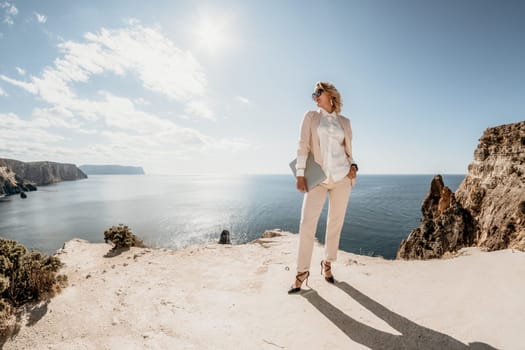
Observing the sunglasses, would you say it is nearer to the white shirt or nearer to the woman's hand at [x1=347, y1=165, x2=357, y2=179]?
the white shirt

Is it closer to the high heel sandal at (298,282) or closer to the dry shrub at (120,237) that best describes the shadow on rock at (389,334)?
the high heel sandal at (298,282)

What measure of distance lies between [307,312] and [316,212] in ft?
4.20

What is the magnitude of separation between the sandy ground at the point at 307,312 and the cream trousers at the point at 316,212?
0.56 meters

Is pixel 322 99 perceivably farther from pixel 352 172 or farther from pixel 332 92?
pixel 352 172

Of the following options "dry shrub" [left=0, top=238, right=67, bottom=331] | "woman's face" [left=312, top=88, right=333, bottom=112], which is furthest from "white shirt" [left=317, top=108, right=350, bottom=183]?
"dry shrub" [left=0, top=238, right=67, bottom=331]

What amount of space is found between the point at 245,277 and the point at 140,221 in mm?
50324

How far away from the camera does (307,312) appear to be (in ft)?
9.09

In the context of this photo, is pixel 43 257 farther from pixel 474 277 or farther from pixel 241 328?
pixel 474 277

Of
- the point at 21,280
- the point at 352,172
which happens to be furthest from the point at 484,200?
the point at 21,280

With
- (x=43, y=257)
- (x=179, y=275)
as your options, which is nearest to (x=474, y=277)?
(x=179, y=275)

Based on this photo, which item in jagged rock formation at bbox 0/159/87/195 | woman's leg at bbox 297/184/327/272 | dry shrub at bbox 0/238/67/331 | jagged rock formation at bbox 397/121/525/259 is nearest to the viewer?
woman's leg at bbox 297/184/327/272

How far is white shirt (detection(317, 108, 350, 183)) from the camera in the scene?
11.1 feet

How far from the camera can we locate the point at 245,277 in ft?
14.7

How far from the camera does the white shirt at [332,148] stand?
3.37 metres
